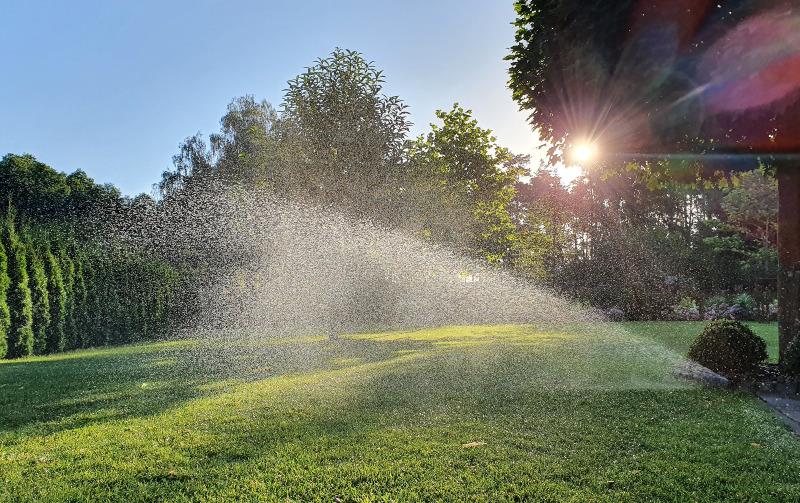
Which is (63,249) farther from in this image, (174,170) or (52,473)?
(174,170)

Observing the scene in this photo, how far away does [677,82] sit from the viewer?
18.9 ft

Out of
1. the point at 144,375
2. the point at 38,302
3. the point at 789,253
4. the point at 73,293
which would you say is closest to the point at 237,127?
the point at 73,293

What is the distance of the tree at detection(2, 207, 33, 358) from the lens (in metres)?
11.9

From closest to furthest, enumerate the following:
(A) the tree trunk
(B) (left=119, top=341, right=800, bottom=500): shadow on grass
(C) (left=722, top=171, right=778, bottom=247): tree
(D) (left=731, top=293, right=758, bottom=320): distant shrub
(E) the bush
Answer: (B) (left=119, top=341, right=800, bottom=500): shadow on grass < (E) the bush < (A) the tree trunk < (D) (left=731, top=293, right=758, bottom=320): distant shrub < (C) (left=722, top=171, right=778, bottom=247): tree

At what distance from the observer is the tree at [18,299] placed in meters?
11.9

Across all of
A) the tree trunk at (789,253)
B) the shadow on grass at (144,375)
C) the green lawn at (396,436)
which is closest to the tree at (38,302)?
the shadow on grass at (144,375)

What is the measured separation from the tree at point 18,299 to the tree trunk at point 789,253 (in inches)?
577

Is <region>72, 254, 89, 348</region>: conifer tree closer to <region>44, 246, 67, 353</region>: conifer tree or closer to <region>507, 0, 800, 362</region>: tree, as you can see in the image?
<region>44, 246, 67, 353</region>: conifer tree

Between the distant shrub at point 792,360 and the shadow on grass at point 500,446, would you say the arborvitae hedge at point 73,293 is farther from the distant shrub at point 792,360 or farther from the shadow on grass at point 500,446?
the distant shrub at point 792,360

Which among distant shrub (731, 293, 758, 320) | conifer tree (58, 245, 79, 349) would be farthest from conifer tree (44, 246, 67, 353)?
distant shrub (731, 293, 758, 320)

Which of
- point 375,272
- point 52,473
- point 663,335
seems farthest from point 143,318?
point 663,335

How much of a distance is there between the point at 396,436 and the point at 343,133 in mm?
9299

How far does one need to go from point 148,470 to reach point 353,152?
31.5 ft

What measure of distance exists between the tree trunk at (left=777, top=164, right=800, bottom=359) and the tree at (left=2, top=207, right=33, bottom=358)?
14.7m
